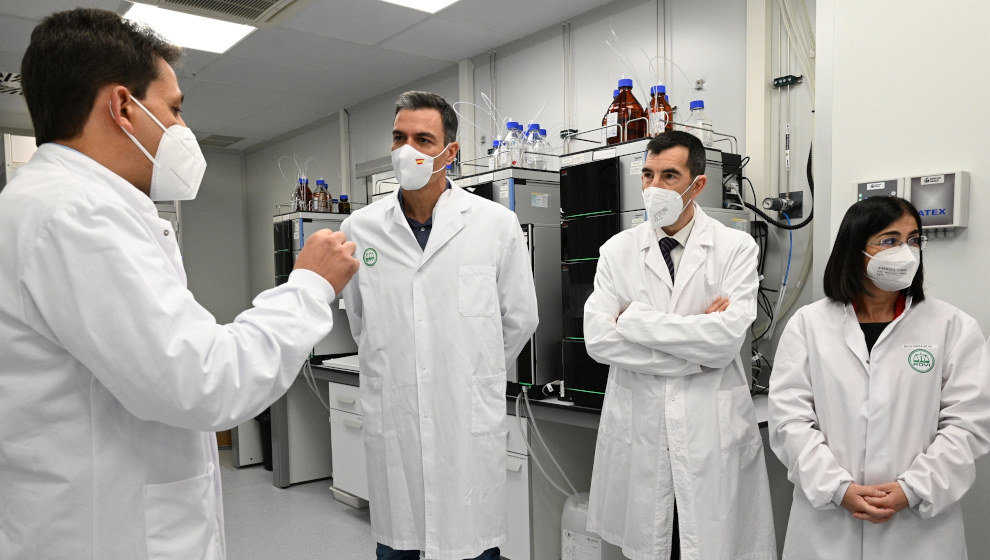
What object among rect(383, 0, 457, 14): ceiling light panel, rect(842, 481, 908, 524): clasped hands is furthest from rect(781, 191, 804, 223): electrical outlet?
rect(383, 0, 457, 14): ceiling light panel

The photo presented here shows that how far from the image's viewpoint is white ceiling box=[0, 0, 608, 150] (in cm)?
322

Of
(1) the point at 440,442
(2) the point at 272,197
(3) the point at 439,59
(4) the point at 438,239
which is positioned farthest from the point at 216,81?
(1) the point at 440,442

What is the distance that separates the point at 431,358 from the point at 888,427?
1.11 meters

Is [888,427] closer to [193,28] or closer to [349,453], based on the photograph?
[349,453]

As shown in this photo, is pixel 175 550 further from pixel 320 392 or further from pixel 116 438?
pixel 320 392

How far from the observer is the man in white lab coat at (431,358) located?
5.34 ft

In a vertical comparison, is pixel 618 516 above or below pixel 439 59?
below

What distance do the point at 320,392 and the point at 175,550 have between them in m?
3.32

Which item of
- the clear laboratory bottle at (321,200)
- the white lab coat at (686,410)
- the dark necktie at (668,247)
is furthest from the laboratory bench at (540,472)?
the clear laboratory bottle at (321,200)

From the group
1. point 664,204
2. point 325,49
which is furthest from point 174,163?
point 325,49

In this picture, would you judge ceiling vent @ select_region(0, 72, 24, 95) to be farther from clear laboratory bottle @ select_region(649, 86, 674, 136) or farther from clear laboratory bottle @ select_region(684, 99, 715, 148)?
clear laboratory bottle @ select_region(684, 99, 715, 148)

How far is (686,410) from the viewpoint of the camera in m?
1.77

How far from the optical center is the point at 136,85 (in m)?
0.93

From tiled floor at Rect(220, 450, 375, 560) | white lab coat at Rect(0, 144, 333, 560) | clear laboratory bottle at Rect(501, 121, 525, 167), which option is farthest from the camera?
tiled floor at Rect(220, 450, 375, 560)
